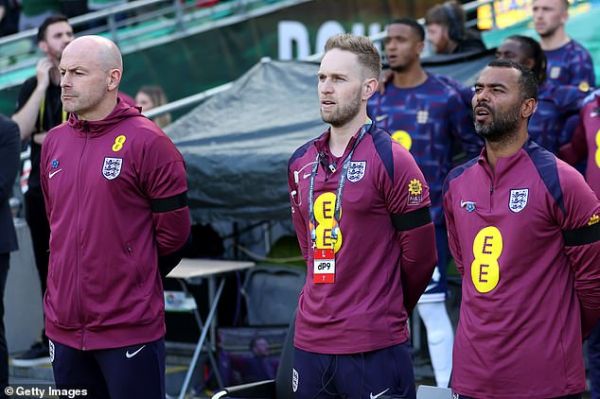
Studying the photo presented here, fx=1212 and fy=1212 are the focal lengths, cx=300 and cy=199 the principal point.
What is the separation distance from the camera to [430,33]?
360 inches

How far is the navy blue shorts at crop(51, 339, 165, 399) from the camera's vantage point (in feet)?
18.0

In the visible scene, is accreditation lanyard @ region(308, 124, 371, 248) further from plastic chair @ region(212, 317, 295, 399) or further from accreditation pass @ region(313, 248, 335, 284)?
plastic chair @ region(212, 317, 295, 399)

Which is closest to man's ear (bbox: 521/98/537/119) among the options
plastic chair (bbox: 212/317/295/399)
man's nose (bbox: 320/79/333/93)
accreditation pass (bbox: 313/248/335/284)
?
man's nose (bbox: 320/79/333/93)

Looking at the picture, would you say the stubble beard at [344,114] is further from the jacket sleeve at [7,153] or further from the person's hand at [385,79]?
the jacket sleeve at [7,153]

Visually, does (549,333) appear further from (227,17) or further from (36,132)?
(227,17)

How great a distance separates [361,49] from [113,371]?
1826mm

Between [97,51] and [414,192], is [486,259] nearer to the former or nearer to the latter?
[414,192]

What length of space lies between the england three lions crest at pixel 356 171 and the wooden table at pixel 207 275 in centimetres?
289

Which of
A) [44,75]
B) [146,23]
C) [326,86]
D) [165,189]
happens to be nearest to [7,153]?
[44,75]

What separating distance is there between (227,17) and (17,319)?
15.6 ft

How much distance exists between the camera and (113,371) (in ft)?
18.0

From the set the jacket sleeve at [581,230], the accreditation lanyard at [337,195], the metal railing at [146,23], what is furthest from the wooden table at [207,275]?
the metal railing at [146,23]

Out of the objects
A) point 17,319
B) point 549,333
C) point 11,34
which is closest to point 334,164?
point 549,333

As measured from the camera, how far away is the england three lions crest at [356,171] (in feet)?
16.8
